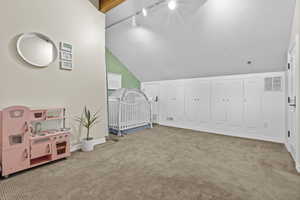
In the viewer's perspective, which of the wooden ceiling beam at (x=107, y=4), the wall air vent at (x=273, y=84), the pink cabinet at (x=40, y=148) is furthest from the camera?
the wall air vent at (x=273, y=84)

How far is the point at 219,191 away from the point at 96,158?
5.96 feet

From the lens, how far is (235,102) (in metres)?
3.63

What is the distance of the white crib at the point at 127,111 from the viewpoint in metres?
3.68

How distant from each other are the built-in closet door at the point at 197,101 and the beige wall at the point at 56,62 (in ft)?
8.77

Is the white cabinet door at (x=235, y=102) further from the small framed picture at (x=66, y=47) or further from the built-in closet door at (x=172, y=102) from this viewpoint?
the small framed picture at (x=66, y=47)

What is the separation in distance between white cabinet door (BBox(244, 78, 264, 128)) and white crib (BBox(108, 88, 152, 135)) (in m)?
2.77

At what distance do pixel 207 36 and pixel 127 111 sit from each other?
2.73 meters

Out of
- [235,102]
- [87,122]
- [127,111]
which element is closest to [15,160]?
[87,122]

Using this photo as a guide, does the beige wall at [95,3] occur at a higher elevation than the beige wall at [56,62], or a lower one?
higher

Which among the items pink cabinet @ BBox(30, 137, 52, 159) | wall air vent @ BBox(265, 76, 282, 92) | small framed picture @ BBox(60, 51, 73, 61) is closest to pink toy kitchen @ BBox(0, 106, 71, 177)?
pink cabinet @ BBox(30, 137, 52, 159)

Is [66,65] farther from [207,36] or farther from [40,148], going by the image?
[207,36]

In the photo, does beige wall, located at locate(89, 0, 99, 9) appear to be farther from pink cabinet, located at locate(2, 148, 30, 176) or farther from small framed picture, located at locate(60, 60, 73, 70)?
pink cabinet, located at locate(2, 148, 30, 176)

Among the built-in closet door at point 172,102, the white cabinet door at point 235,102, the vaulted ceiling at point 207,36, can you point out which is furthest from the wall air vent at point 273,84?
the built-in closet door at point 172,102

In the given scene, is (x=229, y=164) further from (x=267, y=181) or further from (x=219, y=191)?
(x=219, y=191)
